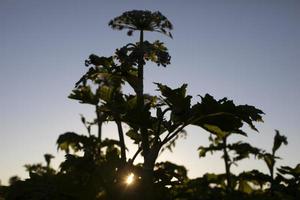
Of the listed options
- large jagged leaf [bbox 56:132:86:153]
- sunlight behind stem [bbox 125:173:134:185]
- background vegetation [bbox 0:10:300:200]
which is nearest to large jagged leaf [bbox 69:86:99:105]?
background vegetation [bbox 0:10:300:200]

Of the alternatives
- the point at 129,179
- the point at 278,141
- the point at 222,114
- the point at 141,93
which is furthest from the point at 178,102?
the point at 278,141

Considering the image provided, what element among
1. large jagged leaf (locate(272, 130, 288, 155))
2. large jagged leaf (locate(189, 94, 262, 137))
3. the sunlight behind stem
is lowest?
the sunlight behind stem

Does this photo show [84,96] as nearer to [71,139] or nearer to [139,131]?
[139,131]

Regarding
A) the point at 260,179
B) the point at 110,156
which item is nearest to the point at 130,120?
the point at 110,156

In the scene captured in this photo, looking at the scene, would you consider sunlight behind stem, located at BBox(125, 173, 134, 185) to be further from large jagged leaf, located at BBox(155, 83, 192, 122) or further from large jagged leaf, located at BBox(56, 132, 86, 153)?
large jagged leaf, located at BBox(56, 132, 86, 153)

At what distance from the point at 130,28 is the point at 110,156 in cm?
458

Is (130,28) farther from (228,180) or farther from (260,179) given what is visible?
(228,180)

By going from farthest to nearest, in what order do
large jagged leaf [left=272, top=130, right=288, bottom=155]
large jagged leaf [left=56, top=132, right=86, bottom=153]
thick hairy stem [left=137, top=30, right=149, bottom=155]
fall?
large jagged leaf [left=56, top=132, right=86, bottom=153], large jagged leaf [left=272, top=130, right=288, bottom=155], thick hairy stem [left=137, top=30, right=149, bottom=155]

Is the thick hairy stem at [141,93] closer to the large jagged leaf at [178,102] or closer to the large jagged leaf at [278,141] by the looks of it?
the large jagged leaf at [178,102]

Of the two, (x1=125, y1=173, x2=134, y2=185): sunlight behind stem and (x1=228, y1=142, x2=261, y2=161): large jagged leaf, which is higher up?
(x1=228, y1=142, x2=261, y2=161): large jagged leaf

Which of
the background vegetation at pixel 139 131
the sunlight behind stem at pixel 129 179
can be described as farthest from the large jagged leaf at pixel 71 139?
the sunlight behind stem at pixel 129 179

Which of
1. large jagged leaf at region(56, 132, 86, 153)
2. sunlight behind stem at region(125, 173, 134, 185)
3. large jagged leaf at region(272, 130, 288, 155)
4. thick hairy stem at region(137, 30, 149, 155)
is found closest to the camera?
sunlight behind stem at region(125, 173, 134, 185)

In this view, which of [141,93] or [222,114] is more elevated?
[141,93]

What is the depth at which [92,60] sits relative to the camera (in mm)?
8789
